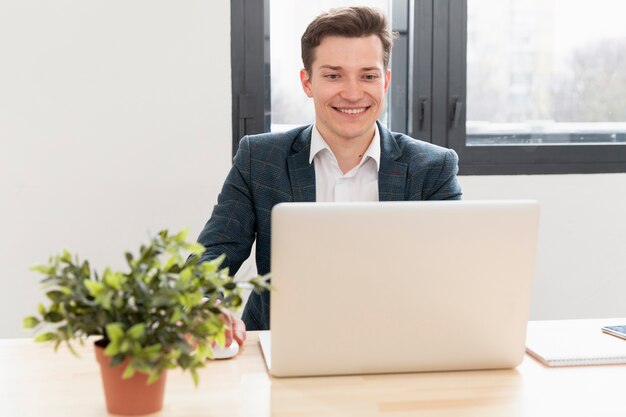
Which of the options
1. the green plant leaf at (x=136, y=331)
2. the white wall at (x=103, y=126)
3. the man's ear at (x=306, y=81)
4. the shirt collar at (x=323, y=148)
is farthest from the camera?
the white wall at (x=103, y=126)

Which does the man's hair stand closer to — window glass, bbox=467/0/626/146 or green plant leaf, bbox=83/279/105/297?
window glass, bbox=467/0/626/146

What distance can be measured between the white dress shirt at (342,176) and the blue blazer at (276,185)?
0.09 feet

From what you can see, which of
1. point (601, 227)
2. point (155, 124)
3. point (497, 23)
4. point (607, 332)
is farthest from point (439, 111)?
point (607, 332)

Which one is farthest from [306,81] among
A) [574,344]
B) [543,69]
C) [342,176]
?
[543,69]

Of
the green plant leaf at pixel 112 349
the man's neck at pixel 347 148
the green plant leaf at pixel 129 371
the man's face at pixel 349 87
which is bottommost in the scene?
the green plant leaf at pixel 129 371

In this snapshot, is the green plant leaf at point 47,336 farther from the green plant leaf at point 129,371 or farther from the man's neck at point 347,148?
the man's neck at point 347,148

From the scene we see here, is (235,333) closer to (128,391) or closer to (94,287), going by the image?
(128,391)

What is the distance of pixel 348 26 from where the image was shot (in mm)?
2086

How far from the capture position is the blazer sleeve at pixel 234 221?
6.41 feet

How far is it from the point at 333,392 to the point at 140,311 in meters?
0.37

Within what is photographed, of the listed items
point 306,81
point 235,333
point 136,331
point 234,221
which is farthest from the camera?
point 306,81

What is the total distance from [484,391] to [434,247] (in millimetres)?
264

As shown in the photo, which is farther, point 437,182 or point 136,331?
point 437,182

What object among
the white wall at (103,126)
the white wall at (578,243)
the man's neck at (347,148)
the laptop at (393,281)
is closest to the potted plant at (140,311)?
the laptop at (393,281)
